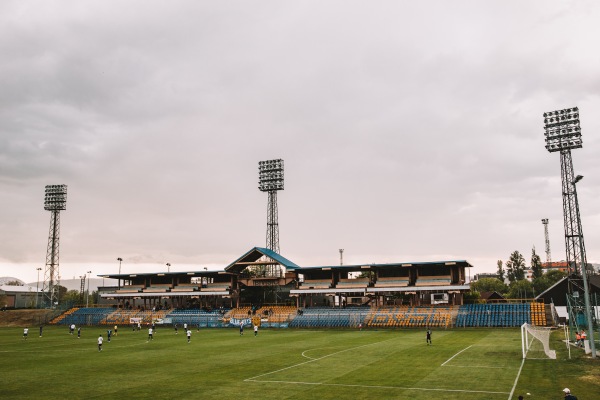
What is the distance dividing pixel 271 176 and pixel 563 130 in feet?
184

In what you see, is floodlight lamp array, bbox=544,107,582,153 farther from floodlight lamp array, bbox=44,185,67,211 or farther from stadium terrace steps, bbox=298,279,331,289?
floodlight lamp array, bbox=44,185,67,211

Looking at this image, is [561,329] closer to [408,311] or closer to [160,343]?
[408,311]

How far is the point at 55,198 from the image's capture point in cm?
11500

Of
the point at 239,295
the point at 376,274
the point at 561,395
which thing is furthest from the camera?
the point at 239,295

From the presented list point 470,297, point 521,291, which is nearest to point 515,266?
point 521,291

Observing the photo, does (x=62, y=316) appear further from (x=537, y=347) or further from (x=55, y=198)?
(x=537, y=347)

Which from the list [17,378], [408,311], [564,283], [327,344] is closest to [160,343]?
[327,344]

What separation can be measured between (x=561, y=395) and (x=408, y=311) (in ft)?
188

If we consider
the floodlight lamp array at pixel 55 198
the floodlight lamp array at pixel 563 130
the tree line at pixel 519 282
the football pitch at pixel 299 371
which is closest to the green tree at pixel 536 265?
the tree line at pixel 519 282

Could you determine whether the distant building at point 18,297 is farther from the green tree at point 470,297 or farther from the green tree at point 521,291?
the green tree at point 521,291

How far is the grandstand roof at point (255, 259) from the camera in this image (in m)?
94.4

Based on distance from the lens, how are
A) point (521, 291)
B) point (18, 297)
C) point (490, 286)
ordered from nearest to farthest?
point (18, 297)
point (521, 291)
point (490, 286)

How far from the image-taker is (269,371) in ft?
115

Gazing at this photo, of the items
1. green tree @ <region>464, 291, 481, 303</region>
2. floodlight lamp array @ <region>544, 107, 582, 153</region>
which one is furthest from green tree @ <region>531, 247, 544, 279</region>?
floodlight lamp array @ <region>544, 107, 582, 153</region>
